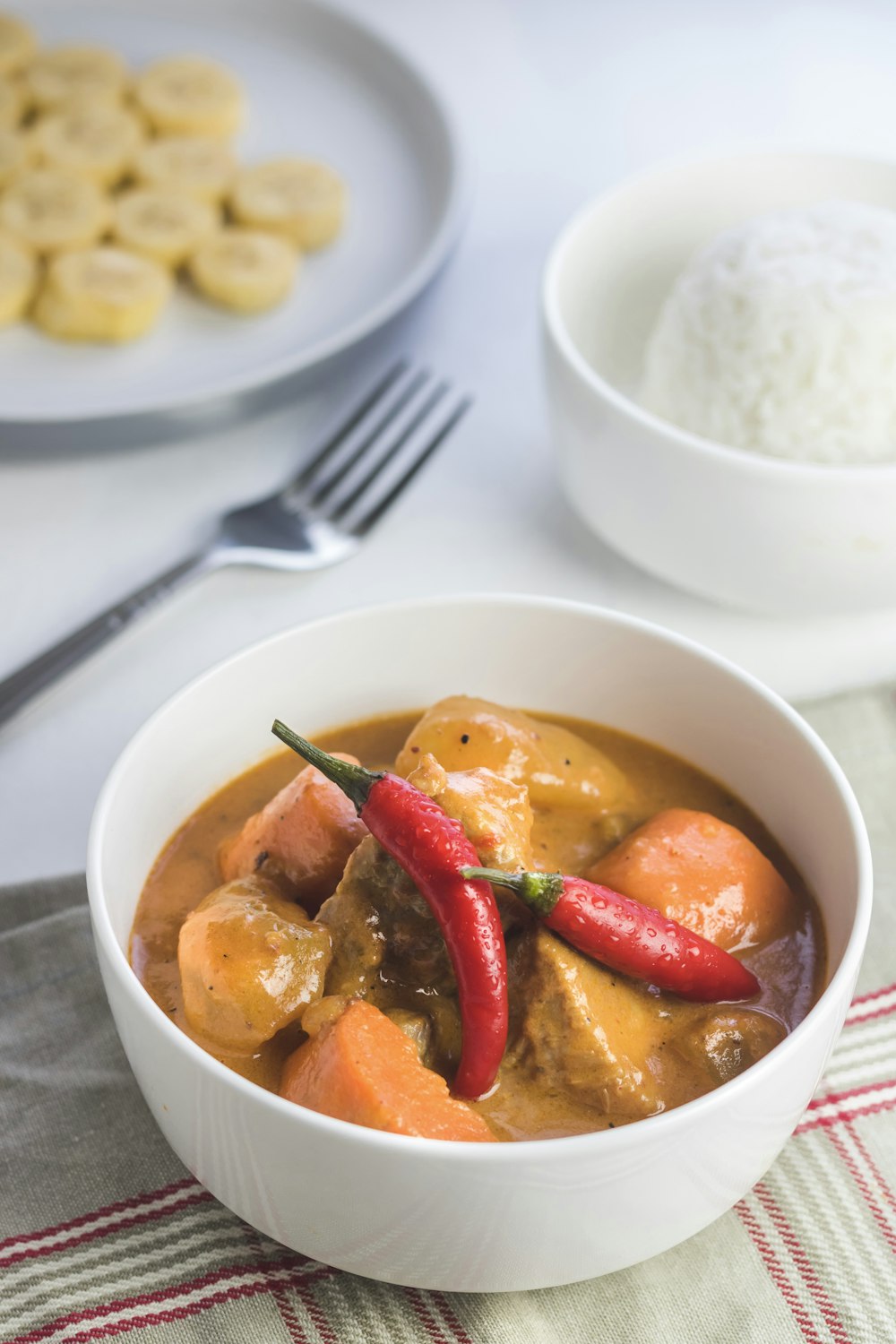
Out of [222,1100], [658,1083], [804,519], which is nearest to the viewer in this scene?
[222,1100]

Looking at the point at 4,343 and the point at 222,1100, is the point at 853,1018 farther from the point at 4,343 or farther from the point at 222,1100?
the point at 4,343

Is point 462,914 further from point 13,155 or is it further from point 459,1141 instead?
point 13,155

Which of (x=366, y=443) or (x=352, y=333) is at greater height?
(x=352, y=333)

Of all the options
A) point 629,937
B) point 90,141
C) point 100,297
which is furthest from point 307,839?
point 90,141

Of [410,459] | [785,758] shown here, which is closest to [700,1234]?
[785,758]

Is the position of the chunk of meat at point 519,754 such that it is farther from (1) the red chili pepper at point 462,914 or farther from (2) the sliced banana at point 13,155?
(2) the sliced banana at point 13,155

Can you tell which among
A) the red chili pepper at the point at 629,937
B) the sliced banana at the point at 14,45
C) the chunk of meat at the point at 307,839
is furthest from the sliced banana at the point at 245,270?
the red chili pepper at the point at 629,937
